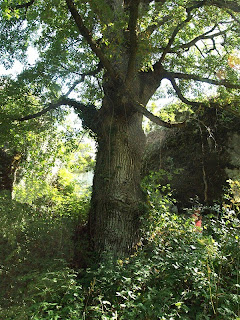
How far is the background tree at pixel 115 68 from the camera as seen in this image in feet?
14.7

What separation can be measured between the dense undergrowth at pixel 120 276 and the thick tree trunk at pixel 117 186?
30 centimetres

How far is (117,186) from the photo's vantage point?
15.6 feet

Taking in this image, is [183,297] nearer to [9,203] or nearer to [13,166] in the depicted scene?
[9,203]

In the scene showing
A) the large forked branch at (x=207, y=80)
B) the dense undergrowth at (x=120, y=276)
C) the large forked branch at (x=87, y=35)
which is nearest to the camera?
the dense undergrowth at (x=120, y=276)

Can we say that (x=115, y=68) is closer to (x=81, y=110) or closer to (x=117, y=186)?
(x=81, y=110)

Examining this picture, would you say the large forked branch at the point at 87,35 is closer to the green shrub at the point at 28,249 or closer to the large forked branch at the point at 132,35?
the large forked branch at the point at 132,35

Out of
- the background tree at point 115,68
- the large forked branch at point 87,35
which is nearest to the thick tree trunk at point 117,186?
the background tree at point 115,68

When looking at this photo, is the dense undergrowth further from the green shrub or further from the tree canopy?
the tree canopy

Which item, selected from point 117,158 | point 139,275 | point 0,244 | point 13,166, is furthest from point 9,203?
point 13,166

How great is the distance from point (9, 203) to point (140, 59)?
9.52 feet

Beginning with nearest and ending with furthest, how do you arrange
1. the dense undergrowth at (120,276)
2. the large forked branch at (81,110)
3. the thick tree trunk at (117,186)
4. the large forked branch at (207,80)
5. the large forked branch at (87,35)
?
the dense undergrowth at (120,276) < the large forked branch at (87,35) < the thick tree trunk at (117,186) < the large forked branch at (81,110) < the large forked branch at (207,80)

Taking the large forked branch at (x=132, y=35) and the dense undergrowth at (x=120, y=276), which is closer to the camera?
the dense undergrowth at (x=120, y=276)

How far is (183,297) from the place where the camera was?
2.98 metres

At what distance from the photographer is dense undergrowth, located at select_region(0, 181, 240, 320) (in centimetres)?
272
